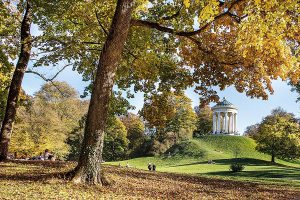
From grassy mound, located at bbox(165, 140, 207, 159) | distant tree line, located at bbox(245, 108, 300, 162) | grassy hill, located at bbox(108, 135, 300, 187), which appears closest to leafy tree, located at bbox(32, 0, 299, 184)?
distant tree line, located at bbox(245, 108, 300, 162)

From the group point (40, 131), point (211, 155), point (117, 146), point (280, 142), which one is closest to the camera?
point (40, 131)

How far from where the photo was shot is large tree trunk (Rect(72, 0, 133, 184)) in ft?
33.2

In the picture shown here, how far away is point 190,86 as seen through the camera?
1803 cm

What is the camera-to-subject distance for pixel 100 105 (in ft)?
33.9

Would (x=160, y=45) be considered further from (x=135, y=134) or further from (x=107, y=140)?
(x=135, y=134)

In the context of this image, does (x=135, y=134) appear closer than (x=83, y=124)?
No

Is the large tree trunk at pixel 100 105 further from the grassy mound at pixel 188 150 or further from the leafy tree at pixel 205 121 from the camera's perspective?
the leafy tree at pixel 205 121

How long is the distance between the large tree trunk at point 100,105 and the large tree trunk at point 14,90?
7.08 metres

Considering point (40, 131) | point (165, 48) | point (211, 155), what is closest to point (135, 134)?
point (211, 155)

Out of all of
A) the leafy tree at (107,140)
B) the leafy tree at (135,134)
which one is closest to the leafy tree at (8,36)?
the leafy tree at (107,140)

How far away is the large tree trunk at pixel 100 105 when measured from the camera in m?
10.1

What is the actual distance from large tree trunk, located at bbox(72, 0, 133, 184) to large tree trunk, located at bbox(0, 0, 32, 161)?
279 inches

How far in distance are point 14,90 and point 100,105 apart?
7964 mm

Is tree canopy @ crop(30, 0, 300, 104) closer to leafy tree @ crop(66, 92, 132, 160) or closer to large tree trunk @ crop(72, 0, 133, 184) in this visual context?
large tree trunk @ crop(72, 0, 133, 184)
